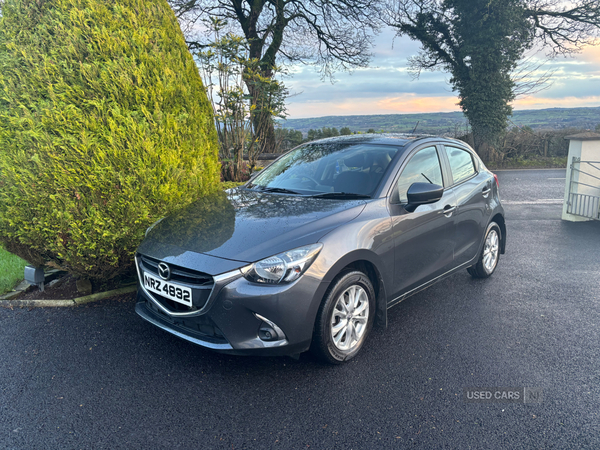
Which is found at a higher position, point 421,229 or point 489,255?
point 421,229

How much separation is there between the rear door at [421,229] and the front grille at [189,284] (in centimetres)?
156

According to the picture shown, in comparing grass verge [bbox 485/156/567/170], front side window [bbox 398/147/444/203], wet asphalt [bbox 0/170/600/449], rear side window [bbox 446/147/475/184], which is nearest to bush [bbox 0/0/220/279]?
wet asphalt [bbox 0/170/600/449]

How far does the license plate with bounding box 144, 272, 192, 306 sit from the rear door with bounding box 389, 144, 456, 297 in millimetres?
1673

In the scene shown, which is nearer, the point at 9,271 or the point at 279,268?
the point at 279,268

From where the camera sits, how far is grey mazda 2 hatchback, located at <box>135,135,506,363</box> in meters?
2.72

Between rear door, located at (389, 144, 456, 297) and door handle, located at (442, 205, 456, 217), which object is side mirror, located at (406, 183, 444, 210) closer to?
rear door, located at (389, 144, 456, 297)

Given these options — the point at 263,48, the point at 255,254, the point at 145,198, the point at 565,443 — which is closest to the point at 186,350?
the point at 255,254

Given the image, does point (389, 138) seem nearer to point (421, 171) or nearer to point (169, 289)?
point (421, 171)

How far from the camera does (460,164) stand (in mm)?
4598

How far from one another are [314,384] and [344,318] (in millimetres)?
507

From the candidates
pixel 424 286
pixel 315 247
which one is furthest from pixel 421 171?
pixel 315 247

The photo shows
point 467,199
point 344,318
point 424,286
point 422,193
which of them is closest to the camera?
point 344,318

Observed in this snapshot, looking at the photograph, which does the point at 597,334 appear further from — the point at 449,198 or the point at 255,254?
the point at 255,254

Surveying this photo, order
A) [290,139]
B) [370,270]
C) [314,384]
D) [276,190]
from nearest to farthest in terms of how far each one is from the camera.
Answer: [314,384] → [370,270] → [276,190] → [290,139]
